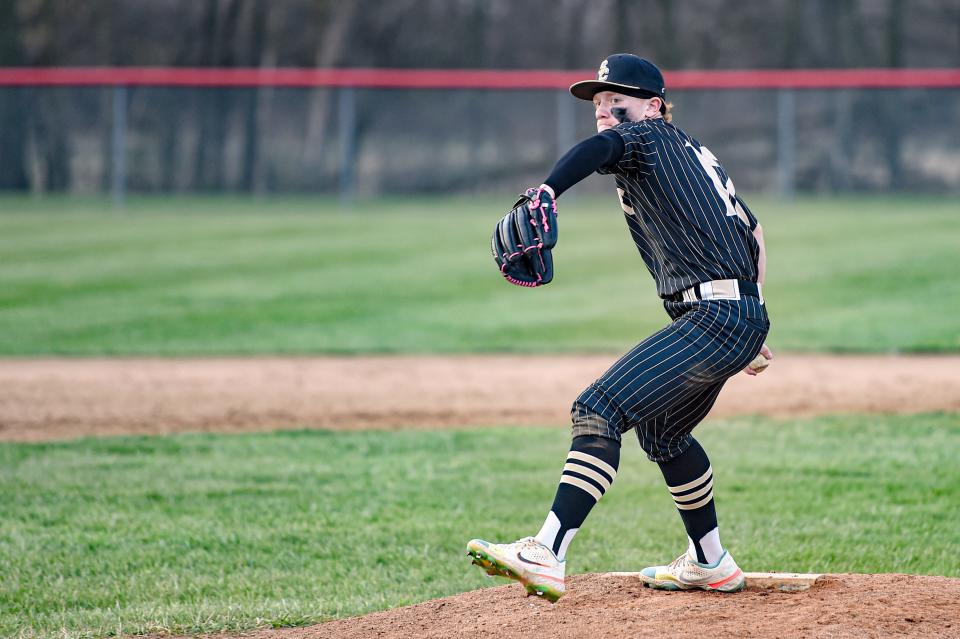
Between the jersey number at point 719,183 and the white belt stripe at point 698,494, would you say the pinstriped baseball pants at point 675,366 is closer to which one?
the jersey number at point 719,183

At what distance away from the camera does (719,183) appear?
3.80m

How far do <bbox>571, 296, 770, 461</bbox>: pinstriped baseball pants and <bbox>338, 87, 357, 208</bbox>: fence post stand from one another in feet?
51.7

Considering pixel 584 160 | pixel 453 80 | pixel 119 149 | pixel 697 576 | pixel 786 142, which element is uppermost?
pixel 453 80

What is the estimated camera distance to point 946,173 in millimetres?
19266

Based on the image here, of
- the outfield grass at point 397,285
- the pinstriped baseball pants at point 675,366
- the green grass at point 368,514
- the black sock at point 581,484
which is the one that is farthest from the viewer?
the outfield grass at point 397,285

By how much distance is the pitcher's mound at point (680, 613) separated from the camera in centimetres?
354

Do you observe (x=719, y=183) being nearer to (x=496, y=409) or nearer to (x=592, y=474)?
(x=592, y=474)

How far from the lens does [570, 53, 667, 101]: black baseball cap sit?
12.3 feet

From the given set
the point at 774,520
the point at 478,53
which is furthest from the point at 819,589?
the point at 478,53

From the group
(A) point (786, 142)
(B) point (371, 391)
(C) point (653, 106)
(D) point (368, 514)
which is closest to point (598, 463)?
(C) point (653, 106)

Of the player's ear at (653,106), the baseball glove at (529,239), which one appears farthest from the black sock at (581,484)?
the player's ear at (653,106)

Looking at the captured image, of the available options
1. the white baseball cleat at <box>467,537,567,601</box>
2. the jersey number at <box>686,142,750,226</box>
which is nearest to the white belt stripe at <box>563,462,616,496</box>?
the white baseball cleat at <box>467,537,567,601</box>

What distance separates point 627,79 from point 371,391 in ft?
18.3

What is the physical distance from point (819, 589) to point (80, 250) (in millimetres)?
12646
